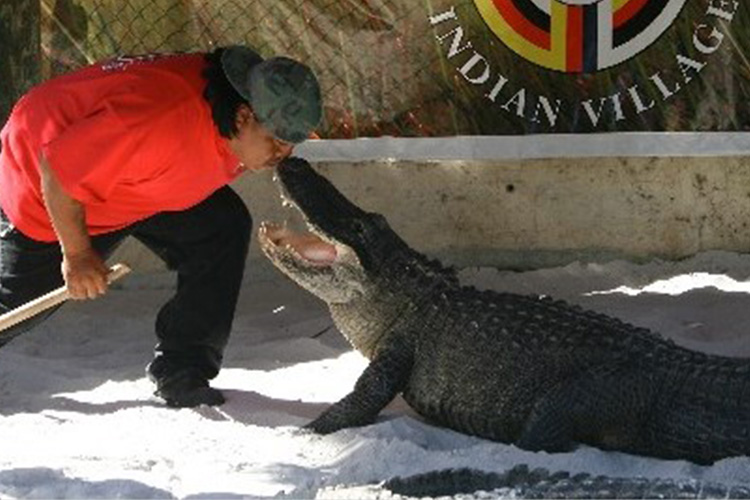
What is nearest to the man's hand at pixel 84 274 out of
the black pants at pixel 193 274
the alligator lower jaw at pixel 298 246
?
the black pants at pixel 193 274

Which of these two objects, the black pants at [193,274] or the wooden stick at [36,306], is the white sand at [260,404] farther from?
the wooden stick at [36,306]

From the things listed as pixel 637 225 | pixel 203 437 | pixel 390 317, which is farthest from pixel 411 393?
pixel 637 225

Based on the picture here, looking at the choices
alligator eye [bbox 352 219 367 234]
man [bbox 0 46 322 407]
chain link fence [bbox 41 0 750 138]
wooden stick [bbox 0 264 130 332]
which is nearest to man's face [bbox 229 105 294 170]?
man [bbox 0 46 322 407]

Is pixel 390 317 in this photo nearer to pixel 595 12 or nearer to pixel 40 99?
pixel 40 99

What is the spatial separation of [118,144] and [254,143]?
0.39 meters

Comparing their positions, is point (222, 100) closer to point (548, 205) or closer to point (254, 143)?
point (254, 143)

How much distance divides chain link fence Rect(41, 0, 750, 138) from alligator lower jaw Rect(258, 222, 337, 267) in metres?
1.69

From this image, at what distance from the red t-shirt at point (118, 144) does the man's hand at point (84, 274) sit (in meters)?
0.16

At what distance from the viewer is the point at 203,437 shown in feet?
17.3

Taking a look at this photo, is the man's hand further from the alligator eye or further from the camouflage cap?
the alligator eye

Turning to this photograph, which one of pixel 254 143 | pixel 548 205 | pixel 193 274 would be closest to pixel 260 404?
pixel 193 274

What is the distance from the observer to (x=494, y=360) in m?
5.28

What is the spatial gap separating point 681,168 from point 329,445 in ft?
8.70

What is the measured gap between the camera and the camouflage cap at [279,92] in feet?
15.8
